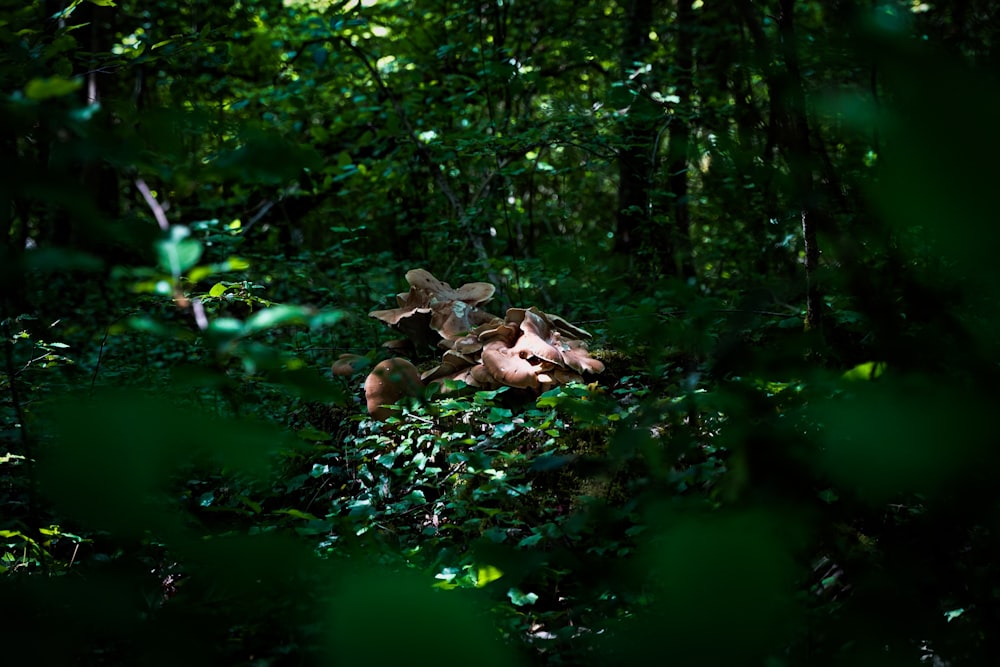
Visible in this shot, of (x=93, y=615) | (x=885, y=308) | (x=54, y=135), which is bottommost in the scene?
(x=93, y=615)

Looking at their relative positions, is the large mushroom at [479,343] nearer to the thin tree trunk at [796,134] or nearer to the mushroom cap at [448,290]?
the mushroom cap at [448,290]

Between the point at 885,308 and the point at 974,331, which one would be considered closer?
the point at 885,308

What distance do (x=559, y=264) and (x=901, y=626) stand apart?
1.13m

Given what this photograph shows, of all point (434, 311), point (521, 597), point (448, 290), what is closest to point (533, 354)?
point (434, 311)

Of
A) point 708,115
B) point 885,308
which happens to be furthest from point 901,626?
point 708,115

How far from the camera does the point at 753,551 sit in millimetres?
834

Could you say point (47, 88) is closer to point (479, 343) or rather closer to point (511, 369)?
point (511, 369)

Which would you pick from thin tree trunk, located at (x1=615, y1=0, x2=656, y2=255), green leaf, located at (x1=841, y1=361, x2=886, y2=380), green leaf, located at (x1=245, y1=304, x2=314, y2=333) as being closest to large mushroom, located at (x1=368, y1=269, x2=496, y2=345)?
thin tree trunk, located at (x1=615, y1=0, x2=656, y2=255)

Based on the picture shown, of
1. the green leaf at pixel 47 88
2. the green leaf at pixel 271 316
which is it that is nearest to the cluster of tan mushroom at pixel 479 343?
the green leaf at pixel 271 316

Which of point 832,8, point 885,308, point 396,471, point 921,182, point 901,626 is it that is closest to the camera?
point 921,182

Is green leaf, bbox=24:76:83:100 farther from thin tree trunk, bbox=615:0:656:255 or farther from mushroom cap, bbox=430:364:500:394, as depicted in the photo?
thin tree trunk, bbox=615:0:656:255

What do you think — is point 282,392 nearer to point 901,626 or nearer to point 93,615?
point 93,615

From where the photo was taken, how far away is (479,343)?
15.1 ft

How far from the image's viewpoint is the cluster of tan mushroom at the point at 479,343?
4266 millimetres
